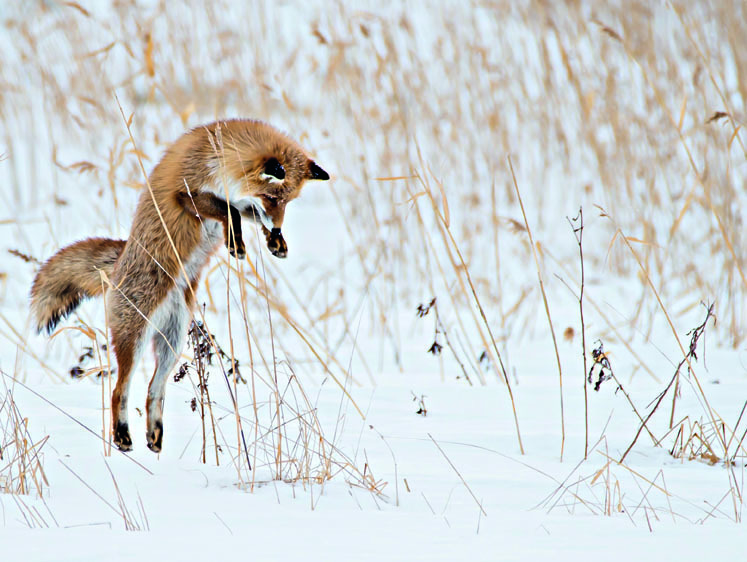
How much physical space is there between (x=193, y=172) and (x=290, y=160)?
433mm

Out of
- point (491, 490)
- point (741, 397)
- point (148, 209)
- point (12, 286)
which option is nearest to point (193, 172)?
point (148, 209)

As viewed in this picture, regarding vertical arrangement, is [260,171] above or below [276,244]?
above

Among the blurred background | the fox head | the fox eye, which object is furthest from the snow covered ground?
the fox eye

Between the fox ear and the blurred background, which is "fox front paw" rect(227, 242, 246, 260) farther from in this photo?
the blurred background

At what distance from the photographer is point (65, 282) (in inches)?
123

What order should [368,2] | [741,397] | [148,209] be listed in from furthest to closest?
[368,2] < [741,397] < [148,209]

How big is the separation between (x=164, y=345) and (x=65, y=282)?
52cm

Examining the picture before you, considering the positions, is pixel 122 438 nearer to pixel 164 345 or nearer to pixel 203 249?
pixel 164 345

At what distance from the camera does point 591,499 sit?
221cm

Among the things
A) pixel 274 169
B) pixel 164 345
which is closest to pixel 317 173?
pixel 274 169

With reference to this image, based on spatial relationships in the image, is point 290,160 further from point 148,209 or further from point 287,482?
point 287,482

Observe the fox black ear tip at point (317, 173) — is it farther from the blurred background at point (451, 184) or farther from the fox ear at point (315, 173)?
the blurred background at point (451, 184)

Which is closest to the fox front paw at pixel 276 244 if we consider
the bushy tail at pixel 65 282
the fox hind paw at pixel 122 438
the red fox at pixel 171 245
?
the red fox at pixel 171 245

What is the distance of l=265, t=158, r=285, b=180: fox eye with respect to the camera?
10.1ft
